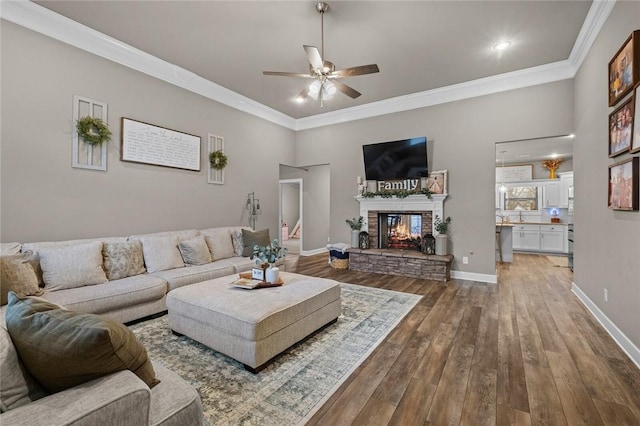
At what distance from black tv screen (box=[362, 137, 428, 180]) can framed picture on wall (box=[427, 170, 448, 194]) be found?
0.14 meters

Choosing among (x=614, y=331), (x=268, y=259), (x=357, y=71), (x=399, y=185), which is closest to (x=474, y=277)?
(x=399, y=185)

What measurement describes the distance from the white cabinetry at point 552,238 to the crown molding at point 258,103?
4880mm

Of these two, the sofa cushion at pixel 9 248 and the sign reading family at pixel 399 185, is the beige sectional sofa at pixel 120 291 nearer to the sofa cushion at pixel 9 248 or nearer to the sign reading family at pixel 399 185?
the sofa cushion at pixel 9 248

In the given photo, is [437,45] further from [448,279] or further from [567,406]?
[567,406]

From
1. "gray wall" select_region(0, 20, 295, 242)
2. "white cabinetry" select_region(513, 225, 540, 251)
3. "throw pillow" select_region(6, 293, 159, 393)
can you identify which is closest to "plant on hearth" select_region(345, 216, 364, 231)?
"gray wall" select_region(0, 20, 295, 242)

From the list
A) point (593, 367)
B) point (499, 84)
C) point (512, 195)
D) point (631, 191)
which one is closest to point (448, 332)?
point (593, 367)

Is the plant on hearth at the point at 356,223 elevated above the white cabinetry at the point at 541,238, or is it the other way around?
the plant on hearth at the point at 356,223

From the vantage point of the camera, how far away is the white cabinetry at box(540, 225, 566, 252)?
756 cm

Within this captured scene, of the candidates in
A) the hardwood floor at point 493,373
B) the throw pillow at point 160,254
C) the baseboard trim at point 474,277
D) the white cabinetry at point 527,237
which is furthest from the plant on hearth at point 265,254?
the white cabinetry at point 527,237

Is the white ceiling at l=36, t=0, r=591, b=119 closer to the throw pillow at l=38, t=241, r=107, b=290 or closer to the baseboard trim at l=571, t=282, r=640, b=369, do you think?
the throw pillow at l=38, t=241, r=107, b=290

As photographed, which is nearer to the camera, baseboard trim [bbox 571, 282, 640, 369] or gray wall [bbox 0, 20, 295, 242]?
baseboard trim [bbox 571, 282, 640, 369]

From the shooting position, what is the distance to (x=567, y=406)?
1840mm

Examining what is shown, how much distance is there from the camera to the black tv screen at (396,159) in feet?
17.3

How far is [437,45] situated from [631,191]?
2598 mm
